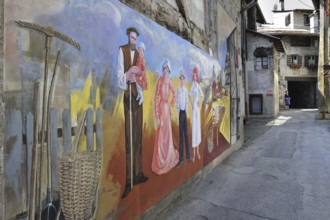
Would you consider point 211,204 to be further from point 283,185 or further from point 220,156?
point 220,156

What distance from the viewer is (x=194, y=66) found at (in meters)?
4.93

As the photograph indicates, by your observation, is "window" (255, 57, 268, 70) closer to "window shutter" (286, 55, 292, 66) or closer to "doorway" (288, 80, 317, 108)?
"window shutter" (286, 55, 292, 66)

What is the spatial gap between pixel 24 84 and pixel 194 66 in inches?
135

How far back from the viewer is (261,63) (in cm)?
1992

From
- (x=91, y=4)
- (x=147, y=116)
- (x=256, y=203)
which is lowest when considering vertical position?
(x=256, y=203)

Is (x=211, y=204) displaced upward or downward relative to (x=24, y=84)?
downward

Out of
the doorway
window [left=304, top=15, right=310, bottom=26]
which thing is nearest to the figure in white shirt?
the doorway

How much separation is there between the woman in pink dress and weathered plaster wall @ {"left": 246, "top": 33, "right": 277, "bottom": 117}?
55.4ft

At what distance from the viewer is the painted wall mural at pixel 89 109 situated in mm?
1816

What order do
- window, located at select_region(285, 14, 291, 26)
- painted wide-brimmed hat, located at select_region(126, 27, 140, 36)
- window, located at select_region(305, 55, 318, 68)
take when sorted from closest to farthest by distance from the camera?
painted wide-brimmed hat, located at select_region(126, 27, 140, 36) → window, located at select_region(305, 55, 318, 68) → window, located at select_region(285, 14, 291, 26)

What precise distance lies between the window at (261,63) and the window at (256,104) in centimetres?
187

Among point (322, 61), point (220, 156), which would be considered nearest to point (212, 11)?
point (220, 156)

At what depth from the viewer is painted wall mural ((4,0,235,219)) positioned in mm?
1816

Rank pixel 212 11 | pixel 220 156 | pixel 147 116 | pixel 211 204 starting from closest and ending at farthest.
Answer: pixel 147 116
pixel 211 204
pixel 212 11
pixel 220 156
